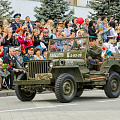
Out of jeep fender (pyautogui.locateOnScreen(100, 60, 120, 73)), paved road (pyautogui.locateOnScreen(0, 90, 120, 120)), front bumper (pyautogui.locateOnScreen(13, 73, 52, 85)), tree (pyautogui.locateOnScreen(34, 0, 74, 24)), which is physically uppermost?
tree (pyautogui.locateOnScreen(34, 0, 74, 24))

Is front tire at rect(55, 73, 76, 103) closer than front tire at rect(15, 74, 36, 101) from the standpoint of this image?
Yes

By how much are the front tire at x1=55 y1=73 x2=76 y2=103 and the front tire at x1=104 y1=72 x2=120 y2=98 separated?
6.10 ft

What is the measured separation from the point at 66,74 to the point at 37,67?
109 cm

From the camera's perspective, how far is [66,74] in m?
11.4

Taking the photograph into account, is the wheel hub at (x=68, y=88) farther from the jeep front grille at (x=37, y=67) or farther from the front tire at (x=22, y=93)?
the front tire at (x=22, y=93)

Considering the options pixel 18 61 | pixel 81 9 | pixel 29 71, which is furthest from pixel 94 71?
pixel 81 9

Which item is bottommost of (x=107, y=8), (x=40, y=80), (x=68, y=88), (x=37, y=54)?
(x=68, y=88)

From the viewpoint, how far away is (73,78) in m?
11.5

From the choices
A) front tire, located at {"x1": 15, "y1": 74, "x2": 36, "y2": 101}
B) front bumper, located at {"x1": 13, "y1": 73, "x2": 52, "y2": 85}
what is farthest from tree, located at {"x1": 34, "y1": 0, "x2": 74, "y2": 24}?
front bumper, located at {"x1": 13, "y1": 73, "x2": 52, "y2": 85}

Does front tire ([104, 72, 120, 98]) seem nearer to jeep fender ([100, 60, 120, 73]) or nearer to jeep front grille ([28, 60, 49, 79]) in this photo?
jeep fender ([100, 60, 120, 73])

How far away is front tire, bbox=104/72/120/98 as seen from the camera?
1303 cm

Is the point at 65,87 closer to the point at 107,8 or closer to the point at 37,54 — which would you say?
the point at 37,54

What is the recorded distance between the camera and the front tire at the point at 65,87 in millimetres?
11078

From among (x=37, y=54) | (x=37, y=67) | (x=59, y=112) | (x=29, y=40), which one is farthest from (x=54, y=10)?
(x=59, y=112)
